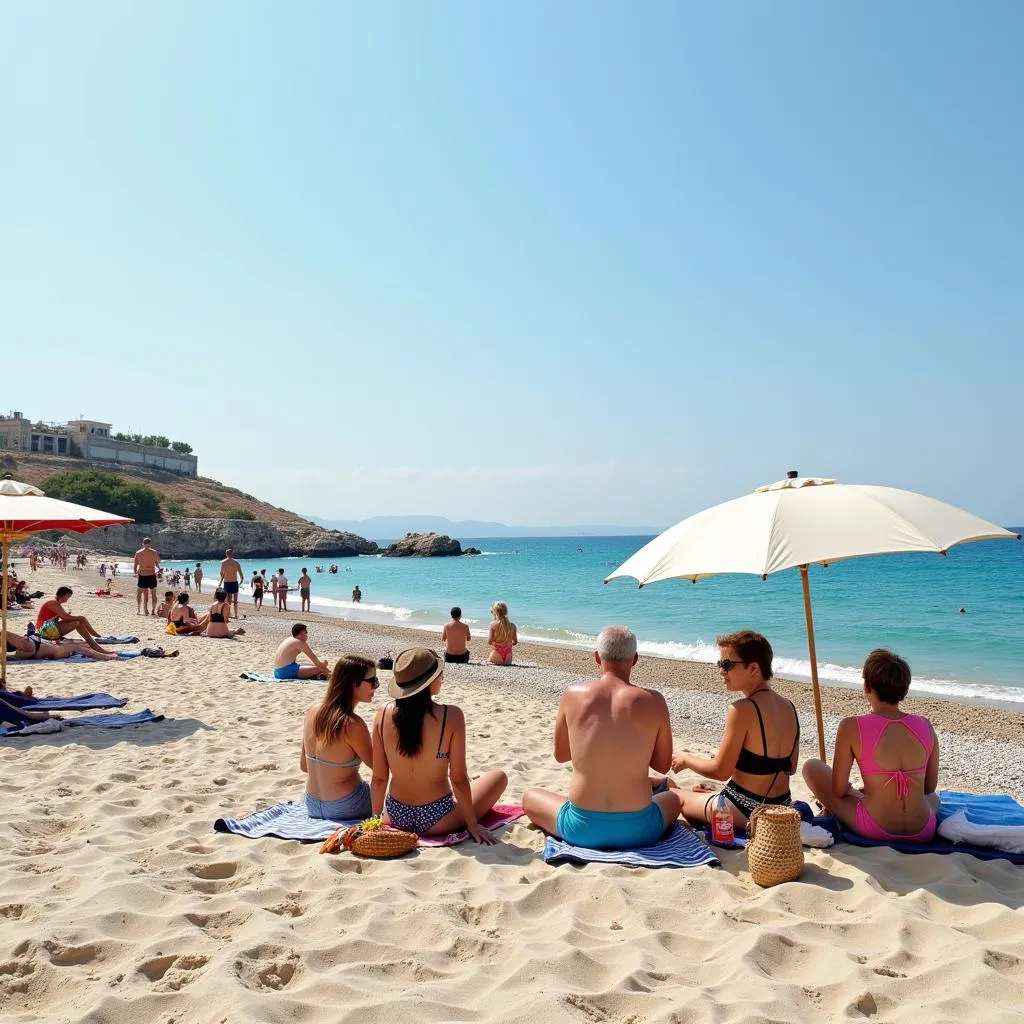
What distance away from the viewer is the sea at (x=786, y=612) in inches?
677

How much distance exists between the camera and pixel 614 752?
385cm

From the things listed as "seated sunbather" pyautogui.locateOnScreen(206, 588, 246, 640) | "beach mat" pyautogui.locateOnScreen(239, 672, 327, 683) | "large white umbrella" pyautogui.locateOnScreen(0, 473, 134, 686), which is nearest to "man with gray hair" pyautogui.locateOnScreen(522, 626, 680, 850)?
"large white umbrella" pyautogui.locateOnScreen(0, 473, 134, 686)

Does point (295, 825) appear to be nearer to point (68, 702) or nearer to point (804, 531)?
point (804, 531)

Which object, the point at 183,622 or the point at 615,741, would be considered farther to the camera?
the point at 183,622

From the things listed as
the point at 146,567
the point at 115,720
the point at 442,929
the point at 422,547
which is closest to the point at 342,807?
the point at 442,929

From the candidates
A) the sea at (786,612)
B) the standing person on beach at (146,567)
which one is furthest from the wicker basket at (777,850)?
the standing person on beach at (146,567)

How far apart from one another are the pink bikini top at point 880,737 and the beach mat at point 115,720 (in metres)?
5.94

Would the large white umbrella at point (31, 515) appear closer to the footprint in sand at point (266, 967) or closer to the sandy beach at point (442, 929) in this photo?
the sandy beach at point (442, 929)

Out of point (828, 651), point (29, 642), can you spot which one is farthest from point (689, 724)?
point (828, 651)

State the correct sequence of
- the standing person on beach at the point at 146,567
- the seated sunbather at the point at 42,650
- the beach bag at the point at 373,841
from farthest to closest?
the standing person on beach at the point at 146,567, the seated sunbather at the point at 42,650, the beach bag at the point at 373,841

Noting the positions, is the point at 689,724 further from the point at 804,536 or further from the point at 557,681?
the point at 804,536

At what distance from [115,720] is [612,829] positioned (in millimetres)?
5043

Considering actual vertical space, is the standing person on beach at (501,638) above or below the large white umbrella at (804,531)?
below

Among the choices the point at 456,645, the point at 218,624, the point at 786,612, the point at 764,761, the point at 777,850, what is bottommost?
the point at 786,612
